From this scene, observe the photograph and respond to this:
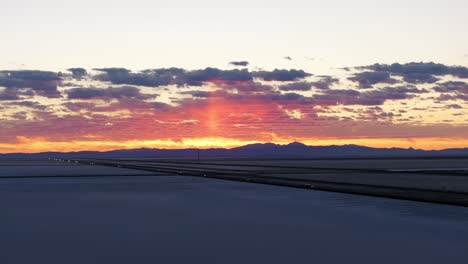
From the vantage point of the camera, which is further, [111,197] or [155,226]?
[111,197]

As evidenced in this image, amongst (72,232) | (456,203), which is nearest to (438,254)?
(72,232)

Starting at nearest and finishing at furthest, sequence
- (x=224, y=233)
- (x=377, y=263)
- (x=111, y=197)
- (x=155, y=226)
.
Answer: (x=377, y=263)
(x=224, y=233)
(x=155, y=226)
(x=111, y=197)

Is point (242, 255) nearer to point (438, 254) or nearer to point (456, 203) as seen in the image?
point (438, 254)

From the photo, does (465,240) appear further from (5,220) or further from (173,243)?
(5,220)

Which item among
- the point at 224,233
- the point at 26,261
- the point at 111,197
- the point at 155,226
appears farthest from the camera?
the point at 111,197

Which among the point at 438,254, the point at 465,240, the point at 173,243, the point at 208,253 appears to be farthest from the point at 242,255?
the point at 465,240

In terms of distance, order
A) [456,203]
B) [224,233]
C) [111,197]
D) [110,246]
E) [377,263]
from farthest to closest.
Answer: [111,197] < [456,203] < [224,233] < [110,246] < [377,263]
